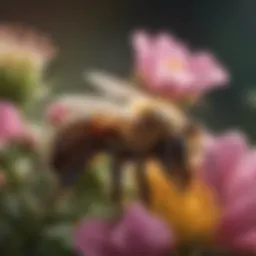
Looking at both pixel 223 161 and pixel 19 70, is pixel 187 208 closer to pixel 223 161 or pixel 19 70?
pixel 223 161

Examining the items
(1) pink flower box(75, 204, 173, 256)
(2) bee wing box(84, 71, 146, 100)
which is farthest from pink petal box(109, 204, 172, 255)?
(2) bee wing box(84, 71, 146, 100)

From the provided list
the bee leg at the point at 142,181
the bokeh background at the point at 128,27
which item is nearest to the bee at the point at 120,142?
the bee leg at the point at 142,181

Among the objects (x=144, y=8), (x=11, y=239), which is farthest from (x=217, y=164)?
(x=144, y=8)

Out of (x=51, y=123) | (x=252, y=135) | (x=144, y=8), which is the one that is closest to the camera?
(x=51, y=123)

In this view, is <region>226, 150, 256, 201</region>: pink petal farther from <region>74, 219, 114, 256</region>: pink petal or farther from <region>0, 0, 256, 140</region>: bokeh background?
<region>0, 0, 256, 140</region>: bokeh background

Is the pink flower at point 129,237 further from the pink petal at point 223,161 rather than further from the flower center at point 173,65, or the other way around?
the flower center at point 173,65

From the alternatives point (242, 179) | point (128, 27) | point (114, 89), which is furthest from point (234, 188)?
point (128, 27)

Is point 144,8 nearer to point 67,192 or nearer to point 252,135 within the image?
point 252,135
